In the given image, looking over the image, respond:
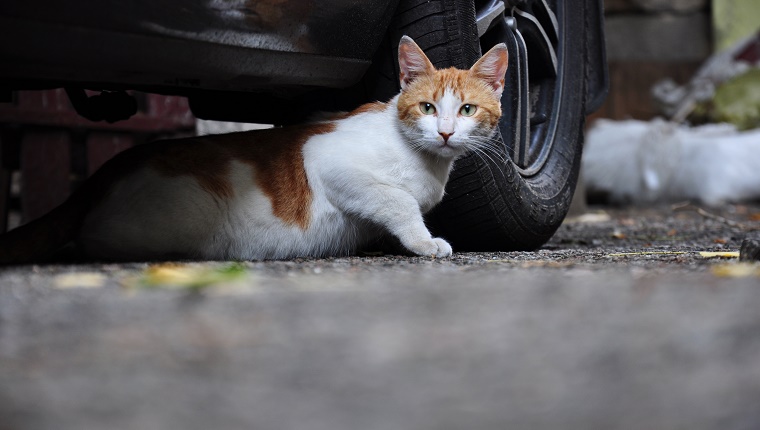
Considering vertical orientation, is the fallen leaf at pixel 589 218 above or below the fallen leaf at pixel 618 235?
below

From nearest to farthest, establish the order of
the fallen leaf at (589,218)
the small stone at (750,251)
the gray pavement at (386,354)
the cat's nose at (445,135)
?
1. the gray pavement at (386,354)
2. the small stone at (750,251)
3. the cat's nose at (445,135)
4. the fallen leaf at (589,218)

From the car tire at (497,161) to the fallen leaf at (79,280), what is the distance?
1.11 meters

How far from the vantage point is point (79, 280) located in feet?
5.16

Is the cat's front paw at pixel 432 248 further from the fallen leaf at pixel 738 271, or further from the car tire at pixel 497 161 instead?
the fallen leaf at pixel 738 271

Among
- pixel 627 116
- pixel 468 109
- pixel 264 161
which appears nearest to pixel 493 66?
pixel 468 109

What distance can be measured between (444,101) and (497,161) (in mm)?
252

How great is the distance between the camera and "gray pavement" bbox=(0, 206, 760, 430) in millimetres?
897

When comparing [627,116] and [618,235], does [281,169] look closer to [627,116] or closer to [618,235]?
[618,235]

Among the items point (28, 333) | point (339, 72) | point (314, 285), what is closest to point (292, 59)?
point (339, 72)

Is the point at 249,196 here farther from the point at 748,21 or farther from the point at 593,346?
the point at 748,21

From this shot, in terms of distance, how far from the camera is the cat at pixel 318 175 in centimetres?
220

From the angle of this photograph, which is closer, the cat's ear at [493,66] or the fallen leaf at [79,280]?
the fallen leaf at [79,280]

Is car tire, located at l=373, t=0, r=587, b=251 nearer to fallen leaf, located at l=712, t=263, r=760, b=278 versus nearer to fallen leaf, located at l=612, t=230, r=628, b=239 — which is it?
fallen leaf, located at l=612, t=230, r=628, b=239

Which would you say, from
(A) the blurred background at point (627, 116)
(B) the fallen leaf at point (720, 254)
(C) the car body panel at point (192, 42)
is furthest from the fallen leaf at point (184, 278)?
(A) the blurred background at point (627, 116)
